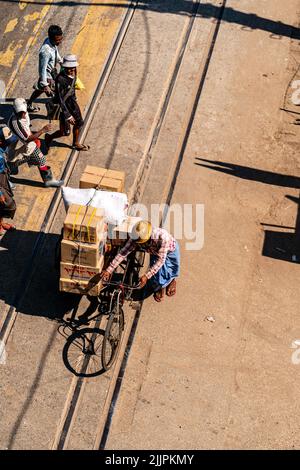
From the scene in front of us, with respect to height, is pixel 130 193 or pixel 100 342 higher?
pixel 130 193

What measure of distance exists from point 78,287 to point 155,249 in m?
1.26

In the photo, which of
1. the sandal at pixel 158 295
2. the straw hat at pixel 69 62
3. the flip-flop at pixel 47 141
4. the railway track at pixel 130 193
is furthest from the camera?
the flip-flop at pixel 47 141

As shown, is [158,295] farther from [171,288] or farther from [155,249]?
[155,249]

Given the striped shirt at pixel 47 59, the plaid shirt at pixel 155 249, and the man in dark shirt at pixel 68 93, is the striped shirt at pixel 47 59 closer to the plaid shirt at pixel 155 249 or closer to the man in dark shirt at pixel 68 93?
the man in dark shirt at pixel 68 93

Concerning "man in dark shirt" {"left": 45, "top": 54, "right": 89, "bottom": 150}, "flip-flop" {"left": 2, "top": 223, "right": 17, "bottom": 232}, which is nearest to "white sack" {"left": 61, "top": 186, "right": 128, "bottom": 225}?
"flip-flop" {"left": 2, "top": 223, "right": 17, "bottom": 232}

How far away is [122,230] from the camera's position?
33.9 feet

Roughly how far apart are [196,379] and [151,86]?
6550mm

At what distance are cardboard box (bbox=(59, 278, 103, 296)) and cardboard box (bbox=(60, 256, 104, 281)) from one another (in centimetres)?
6

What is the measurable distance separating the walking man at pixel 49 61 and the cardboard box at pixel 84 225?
3.97m

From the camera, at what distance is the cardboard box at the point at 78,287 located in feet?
33.2

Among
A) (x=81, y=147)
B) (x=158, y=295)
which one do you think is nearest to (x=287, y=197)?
(x=158, y=295)

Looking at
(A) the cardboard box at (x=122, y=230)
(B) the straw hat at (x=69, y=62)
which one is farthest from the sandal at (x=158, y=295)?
(B) the straw hat at (x=69, y=62)

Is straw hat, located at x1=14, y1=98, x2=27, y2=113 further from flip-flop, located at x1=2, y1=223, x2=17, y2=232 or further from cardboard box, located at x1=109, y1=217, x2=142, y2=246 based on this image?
cardboard box, located at x1=109, y1=217, x2=142, y2=246
